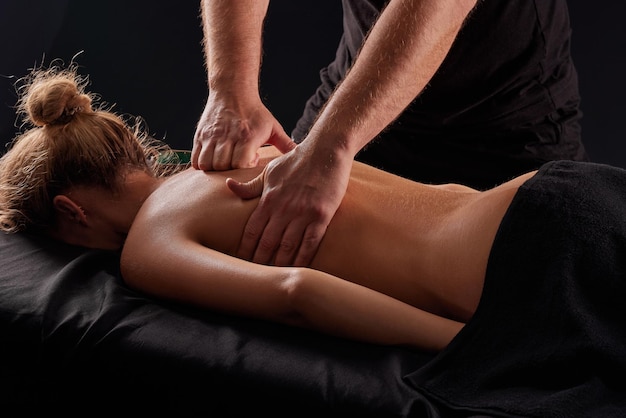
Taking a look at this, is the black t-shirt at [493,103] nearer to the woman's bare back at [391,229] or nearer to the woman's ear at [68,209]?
the woman's bare back at [391,229]

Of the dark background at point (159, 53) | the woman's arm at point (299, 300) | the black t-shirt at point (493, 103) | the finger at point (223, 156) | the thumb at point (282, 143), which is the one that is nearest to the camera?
the woman's arm at point (299, 300)

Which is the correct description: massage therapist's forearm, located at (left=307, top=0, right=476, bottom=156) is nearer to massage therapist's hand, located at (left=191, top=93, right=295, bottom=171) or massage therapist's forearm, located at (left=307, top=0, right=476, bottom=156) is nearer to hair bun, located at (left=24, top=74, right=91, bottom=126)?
massage therapist's hand, located at (left=191, top=93, right=295, bottom=171)

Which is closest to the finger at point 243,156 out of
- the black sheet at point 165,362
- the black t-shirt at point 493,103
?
the black sheet at point 165,362

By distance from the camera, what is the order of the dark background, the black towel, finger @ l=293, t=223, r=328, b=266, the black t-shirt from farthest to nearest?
the dark background, the black t-shirt, finger @ l=293, t=223, r=328, b=266, the black towel

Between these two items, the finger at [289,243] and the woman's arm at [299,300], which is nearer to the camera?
the woman's arm at [299,300]

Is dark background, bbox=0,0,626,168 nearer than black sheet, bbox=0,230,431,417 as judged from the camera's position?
No

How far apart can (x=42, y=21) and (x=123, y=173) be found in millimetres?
1726

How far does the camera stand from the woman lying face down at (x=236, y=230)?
52.9 inches

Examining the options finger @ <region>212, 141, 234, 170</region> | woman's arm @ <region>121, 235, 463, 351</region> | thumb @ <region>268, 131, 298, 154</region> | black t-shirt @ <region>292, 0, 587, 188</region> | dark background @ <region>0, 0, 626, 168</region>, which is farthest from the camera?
dark background @ <region>0, 0, 626, 168</region>

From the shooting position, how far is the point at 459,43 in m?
2.01

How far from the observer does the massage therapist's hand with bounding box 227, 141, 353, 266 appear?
1480mm

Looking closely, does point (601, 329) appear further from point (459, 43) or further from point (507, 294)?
point (459, 43)

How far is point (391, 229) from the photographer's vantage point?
146 cm

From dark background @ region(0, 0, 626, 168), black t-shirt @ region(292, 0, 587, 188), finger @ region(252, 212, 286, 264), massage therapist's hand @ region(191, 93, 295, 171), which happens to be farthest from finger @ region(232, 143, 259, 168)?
dark background @ region(0, 0, 626, 168)
